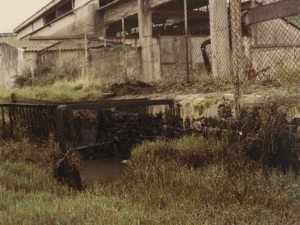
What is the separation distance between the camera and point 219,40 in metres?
9.98

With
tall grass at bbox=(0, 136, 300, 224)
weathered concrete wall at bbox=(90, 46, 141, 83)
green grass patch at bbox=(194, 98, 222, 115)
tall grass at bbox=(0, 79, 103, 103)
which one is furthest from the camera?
weathered concrete wall at bbox=(90, 46, 141, 83)

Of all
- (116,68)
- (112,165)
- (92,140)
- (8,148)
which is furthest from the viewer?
(116,68)

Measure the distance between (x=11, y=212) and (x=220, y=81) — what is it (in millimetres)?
6077

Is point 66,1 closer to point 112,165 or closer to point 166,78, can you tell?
point 166,78

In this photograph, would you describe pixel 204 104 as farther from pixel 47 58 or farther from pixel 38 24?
pixel 38 24

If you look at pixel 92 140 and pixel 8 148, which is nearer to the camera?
pixel 8 148

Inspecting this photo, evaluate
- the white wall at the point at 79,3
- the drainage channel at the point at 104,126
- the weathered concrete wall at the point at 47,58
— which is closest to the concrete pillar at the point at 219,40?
the drainage channel at the point at 104,126

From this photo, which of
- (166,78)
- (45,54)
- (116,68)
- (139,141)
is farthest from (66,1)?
(139,141)

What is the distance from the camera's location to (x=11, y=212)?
3.74 m

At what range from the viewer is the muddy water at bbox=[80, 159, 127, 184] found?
676 centimetres

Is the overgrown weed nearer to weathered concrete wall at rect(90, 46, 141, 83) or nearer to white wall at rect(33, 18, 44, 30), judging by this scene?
weathered concrete wall at rect(90, 46, 141, 83)

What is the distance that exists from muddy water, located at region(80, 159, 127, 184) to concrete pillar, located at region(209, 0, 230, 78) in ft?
11.1

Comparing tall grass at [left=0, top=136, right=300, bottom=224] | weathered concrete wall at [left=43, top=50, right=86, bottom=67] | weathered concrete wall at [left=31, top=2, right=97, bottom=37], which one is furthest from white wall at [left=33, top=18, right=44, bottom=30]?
tall grass at [left=0, top=136, right=300, bottom=224]

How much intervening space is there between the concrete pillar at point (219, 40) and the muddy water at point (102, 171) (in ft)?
11.1
